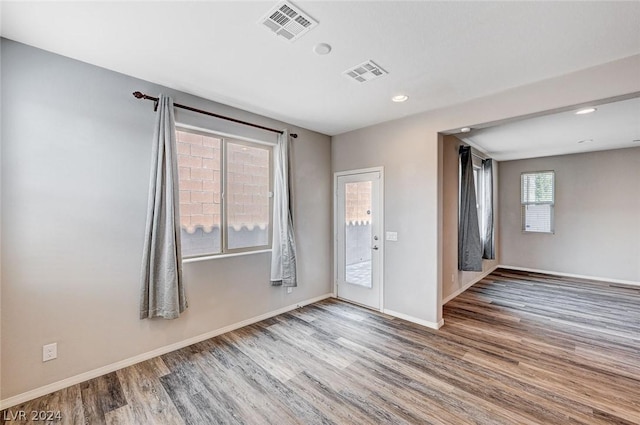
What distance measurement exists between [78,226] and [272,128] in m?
2.39

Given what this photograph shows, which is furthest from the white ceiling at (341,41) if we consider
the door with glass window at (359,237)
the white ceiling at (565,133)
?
the door with glass window at (359,237)

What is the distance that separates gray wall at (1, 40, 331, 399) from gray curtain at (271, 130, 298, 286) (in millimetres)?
1057

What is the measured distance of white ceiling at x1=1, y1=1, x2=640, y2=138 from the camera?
1.76 metres

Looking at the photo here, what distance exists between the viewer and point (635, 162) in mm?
5309

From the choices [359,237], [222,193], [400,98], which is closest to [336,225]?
[359,237]

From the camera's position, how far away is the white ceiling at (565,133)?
3521 millimetres

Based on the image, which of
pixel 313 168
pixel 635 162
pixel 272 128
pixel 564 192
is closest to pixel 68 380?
pixel 272 128

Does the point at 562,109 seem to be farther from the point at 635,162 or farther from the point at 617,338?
the point at 635,162

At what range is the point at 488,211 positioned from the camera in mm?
5836

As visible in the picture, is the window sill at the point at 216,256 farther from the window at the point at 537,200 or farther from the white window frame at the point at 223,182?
the window at the point at 537,200

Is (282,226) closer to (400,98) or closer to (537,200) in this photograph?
(400,98)

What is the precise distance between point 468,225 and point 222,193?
156 inches

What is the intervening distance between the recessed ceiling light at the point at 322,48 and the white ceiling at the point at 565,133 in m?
2.76

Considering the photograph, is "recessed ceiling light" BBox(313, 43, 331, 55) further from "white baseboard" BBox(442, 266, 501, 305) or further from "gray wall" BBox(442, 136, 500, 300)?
"white baseboard" BBox(442, 266, 501, 305)
